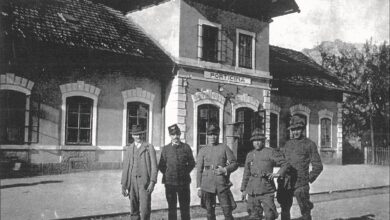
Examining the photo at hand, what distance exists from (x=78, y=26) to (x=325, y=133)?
13440 millimetres

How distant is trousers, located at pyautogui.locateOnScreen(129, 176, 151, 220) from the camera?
646 cm

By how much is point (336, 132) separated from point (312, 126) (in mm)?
1870

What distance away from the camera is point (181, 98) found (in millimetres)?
14922

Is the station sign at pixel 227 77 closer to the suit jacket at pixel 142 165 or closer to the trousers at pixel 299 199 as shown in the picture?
the trousers at pixel 299 199

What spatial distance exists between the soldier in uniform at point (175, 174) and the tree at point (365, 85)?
1457 centimetres

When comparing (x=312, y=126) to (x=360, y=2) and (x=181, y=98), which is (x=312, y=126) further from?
(x=360, y=2)

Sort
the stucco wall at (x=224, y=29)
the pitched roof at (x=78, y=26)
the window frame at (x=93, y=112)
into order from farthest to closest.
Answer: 1. the stucco wall at (x=224, y=29)
2. the window frame at (x=93, y=112)
3. the pitched roof at (x=78, y=26)

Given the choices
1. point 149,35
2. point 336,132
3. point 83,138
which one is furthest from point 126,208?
point 336,132

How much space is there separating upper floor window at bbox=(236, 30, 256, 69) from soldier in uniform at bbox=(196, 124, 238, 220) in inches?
397

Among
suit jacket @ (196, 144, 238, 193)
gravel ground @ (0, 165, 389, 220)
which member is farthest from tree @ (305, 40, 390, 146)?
suit jacket @ (196, 144, 238, 193)

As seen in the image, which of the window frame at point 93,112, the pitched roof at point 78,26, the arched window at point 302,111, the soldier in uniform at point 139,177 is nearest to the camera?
the soldier in uniform at point 139,177

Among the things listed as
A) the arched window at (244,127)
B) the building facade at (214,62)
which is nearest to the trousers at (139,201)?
the building facade at (214,62)

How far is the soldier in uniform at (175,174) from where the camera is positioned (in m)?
6.88

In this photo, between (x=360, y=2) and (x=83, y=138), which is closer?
(x=360, y=2)
